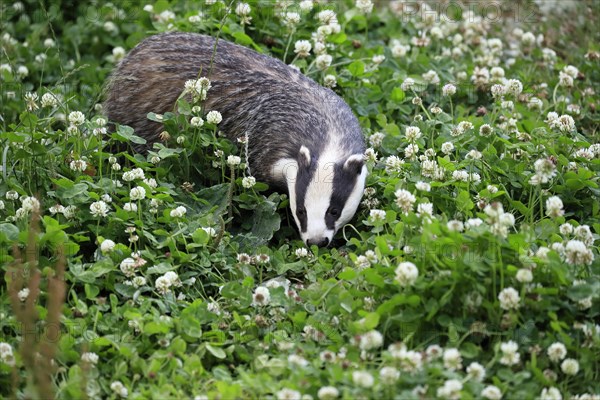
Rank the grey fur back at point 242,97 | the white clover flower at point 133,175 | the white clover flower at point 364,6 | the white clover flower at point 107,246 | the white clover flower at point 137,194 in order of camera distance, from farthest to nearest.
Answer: the white clover flower at point 364,6 → the grey fur back at point 242,97 → the white clover flower at point 133,175 → the white clover flower at point 137,194 → the white clover flower at point 107,246

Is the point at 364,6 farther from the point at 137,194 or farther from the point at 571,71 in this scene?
the point at 137,194

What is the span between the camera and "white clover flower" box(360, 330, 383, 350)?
4.19 meters

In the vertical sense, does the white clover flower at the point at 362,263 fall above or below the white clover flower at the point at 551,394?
below

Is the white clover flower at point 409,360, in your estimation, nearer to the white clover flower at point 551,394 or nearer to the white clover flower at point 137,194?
the white clover flower at point 551,394

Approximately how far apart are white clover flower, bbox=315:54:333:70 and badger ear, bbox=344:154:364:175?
1460mm

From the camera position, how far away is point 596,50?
768 centimetres

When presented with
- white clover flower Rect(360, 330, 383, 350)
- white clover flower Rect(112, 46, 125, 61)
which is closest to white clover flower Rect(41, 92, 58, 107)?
white clover flower Rect(112, 46, 125, 61)

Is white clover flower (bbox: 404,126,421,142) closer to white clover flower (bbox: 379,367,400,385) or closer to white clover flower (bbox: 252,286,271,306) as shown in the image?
white clover flower (bbox: 252,286,271,306)

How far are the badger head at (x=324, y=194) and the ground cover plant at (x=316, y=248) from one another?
120 mm

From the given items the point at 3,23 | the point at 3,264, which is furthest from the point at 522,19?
the point at 3,264

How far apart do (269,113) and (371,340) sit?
240 centimetres

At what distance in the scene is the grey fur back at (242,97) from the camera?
240 inches

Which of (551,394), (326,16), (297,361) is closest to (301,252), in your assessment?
(297,361)

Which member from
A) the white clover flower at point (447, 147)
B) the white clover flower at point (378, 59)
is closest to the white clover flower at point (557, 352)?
the white clover flower at point (447, 147)
